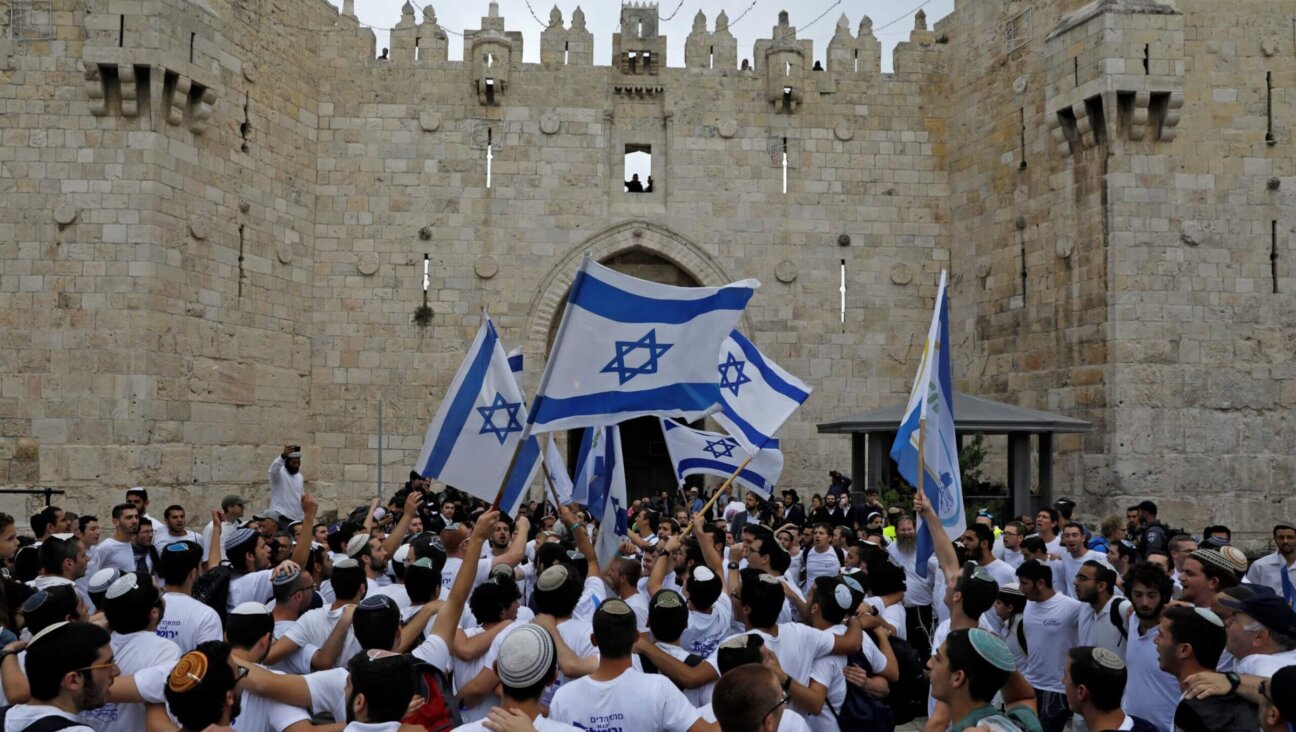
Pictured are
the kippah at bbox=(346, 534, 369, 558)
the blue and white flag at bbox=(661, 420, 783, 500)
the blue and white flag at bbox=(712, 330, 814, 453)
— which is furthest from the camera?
the blue and white flag at bbox=(661, 420, 783, 500)

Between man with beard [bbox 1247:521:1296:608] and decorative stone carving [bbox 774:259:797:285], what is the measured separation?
12374mm

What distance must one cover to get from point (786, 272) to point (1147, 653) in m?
15.1

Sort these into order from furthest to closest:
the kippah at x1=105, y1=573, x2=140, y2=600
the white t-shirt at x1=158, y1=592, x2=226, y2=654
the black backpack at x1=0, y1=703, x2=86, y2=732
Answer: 1. the white t-shirt at x1=158, y1=592, x2=226, y2=654
2. the kippah at x1=105, y1=573, x2=140, y2=600
3. the black backpack at x1=0, y1=703, x2=86, y2=732

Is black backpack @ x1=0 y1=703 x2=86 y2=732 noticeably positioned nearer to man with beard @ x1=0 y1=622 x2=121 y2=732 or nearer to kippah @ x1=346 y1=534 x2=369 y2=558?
man with beard @ x1=0 y1=622 x2=121 y2=732

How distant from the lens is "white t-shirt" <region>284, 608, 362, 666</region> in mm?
5158

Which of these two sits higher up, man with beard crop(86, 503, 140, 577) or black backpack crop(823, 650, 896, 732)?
man with beard crop(86, 503, 140, 577)

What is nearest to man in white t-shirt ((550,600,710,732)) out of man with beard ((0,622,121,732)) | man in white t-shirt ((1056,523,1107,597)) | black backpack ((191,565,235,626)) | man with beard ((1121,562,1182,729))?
man with beard ((0,622,121,732))

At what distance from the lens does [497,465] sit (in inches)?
309

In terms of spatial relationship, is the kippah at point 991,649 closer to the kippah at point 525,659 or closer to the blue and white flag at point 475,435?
the kippah at point 525,659

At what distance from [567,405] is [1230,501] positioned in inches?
512

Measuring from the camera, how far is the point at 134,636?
4551 mm

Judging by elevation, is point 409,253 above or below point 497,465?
above

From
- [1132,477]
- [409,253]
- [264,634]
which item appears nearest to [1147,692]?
[264,634]

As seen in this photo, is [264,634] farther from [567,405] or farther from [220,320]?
[220,320]
